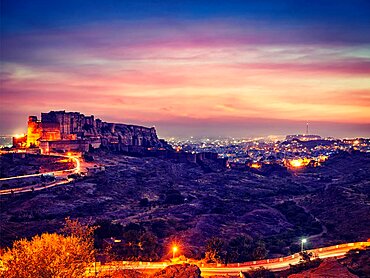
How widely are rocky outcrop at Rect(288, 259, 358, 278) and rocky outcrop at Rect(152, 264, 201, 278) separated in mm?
7768

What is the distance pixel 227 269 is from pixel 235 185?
203 ft

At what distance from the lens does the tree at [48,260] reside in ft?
72.2

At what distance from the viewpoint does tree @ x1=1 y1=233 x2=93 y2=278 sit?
22016 mm

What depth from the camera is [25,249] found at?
23656 mm

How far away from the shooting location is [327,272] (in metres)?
30.3

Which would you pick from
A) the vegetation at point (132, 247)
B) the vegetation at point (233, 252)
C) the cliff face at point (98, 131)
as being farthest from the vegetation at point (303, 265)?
the cliff face at point (98, 131)

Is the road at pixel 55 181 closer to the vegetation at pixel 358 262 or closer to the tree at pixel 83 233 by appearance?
the tree at pixel 83 233

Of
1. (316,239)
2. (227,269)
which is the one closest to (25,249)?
(227,269)

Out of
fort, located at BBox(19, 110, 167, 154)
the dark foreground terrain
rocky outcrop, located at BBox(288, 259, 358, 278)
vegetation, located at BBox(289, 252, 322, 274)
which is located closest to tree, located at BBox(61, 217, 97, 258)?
the dark foreground terrain

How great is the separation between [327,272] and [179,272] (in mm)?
11420

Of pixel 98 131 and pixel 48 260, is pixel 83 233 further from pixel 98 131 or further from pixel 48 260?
pixel 98 131

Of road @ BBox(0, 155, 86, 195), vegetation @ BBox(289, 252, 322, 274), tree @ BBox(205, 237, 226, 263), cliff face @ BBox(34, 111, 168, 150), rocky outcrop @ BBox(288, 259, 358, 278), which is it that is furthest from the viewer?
cliff face @ BBox(34, 111, 168, 150)

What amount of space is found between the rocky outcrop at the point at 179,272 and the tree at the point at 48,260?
23.2ft

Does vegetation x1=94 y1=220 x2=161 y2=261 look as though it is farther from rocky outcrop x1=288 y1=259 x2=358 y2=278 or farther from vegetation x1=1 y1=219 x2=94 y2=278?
rocky outcrop x1=288 y1=259 x2=358 y2=278
